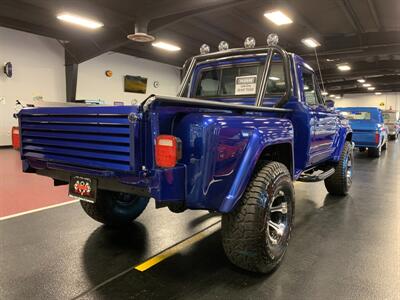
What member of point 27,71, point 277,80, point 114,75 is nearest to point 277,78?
point 277,80

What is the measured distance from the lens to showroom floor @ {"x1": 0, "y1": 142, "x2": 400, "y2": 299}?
7.41 feet

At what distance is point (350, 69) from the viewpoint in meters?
18.2

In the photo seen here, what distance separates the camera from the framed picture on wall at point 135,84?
14711 millimetres

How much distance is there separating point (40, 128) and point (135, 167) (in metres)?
1.06

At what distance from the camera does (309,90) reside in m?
3.78

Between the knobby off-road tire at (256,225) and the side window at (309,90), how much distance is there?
53.4 inches

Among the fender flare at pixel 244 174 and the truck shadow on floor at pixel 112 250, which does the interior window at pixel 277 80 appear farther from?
the truck shadow on floor at pixel 112 250

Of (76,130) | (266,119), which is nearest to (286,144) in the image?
(266,119)

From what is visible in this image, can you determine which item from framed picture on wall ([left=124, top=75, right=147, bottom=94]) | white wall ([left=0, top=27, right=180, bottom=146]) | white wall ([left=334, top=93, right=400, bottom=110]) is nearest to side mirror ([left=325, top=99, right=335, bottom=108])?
white wall ([left=0, top=27, right=180, bottom=146])

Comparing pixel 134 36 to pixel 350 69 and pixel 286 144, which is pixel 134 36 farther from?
pixel 350 69

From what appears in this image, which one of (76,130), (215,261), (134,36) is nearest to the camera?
(76,130)

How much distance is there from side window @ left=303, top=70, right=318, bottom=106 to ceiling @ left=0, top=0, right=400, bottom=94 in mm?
4090

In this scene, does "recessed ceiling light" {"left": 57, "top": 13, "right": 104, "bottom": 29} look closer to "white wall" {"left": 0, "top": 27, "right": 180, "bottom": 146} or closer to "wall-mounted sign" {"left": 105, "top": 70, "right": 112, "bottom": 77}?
"white wall" {"left": 0, "top": 27, "right": 180, "bottom": 146}

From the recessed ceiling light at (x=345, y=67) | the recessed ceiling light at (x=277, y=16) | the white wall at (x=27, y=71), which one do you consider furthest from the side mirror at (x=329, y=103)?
the recessed ceiling light at (x=345, y=67)
